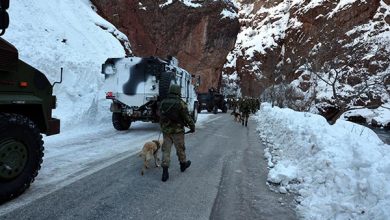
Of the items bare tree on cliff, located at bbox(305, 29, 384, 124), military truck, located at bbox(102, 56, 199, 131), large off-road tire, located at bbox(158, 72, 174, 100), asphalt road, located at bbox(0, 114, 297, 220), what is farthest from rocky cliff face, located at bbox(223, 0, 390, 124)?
asphalt road, located at bbox(0, 114, 297, 220)

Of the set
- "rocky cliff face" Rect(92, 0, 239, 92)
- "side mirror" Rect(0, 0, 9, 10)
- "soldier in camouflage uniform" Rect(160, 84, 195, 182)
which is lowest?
"soldier in camouflage uniform" Rect(160, 84, 195, 182)

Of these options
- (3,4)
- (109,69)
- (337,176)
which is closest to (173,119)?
(337,176)

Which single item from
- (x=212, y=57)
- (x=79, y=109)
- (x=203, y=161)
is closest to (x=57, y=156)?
(x=203, y=161)

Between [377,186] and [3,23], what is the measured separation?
520 cm

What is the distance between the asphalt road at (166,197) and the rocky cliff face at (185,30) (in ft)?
108

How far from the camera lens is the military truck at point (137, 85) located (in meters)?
13.3

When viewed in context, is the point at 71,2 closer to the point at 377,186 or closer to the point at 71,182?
the point at 71,182

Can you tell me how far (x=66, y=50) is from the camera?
61.6ft

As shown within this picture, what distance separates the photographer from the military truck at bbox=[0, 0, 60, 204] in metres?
4.77

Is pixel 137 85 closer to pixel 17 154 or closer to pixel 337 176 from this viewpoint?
pixel 17 154

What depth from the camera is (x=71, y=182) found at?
19.5 ft

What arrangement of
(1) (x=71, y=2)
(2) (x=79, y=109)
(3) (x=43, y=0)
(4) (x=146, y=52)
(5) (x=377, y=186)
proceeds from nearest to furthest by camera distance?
(5) (x=377, y=186)
(2) (x=79, y=109)
(3) (x=43, y=0)
(1) (x=71, y=2)
(4) (x=146, y=52)

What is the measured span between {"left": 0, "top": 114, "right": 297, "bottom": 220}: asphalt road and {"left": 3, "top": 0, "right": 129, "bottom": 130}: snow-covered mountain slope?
6.92m

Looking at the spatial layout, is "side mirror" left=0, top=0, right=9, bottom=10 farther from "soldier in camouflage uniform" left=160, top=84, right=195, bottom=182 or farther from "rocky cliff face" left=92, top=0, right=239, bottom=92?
"rocky cliff face" left=92, top=0, right=239, bottom=92
